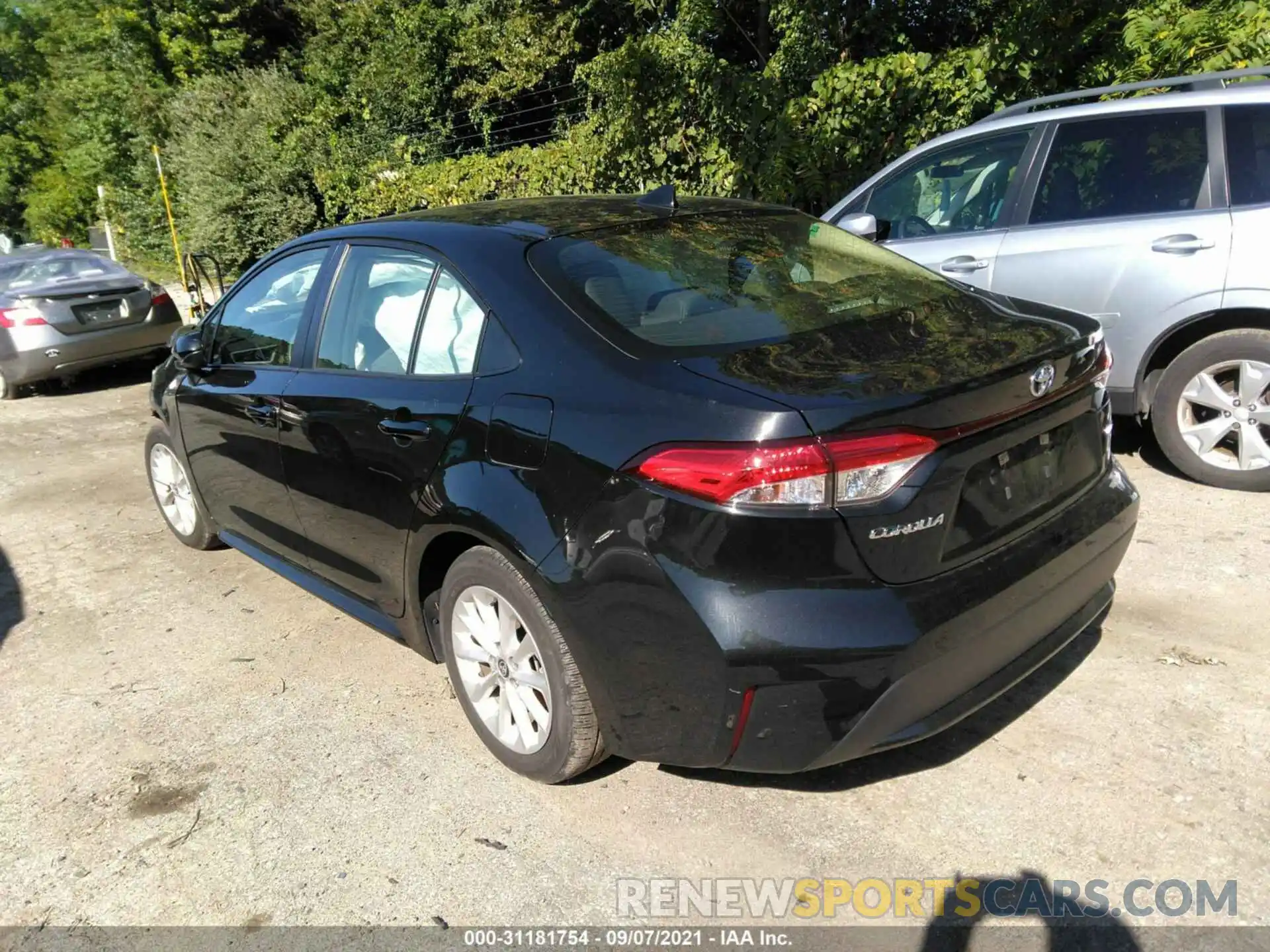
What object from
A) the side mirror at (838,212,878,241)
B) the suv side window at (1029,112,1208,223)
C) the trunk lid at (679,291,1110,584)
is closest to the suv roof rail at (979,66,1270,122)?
the suv side window at (1029,112,1208,223)

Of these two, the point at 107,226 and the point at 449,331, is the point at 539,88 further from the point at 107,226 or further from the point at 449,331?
the point at 107,226

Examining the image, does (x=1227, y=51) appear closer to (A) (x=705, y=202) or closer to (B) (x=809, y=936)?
(A) (x=705, y=202)

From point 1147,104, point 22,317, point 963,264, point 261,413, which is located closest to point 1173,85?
point 1147,104

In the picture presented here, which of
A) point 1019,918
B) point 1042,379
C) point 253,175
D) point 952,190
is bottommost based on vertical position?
point 1019,918

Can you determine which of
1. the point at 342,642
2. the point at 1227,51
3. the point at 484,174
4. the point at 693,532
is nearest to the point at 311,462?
the point at 342,642

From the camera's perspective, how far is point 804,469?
7.27 ft

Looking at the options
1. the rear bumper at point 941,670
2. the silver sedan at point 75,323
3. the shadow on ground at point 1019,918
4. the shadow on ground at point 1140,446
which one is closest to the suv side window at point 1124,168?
the shadow on ground at point 1140,446

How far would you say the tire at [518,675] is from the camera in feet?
8.73

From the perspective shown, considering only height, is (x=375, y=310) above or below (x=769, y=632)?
above

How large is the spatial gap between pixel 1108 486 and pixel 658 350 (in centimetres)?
146

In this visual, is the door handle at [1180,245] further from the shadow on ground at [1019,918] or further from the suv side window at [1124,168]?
the shadow on ground at [1019,918]

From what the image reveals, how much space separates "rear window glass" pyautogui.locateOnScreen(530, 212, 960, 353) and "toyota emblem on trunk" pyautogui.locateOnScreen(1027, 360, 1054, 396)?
421 mm

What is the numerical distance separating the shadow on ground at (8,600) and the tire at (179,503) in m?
0.77

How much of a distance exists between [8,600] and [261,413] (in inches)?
78.9
